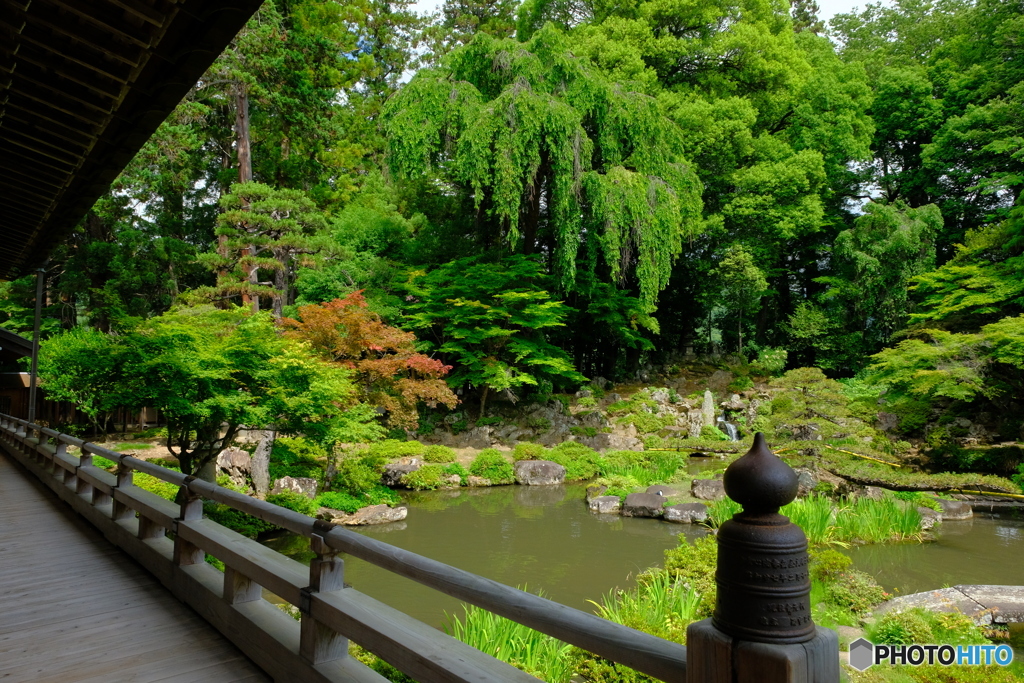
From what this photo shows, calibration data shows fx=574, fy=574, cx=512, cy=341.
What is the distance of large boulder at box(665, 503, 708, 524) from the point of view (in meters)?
8.64

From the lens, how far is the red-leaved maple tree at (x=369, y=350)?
11148 millimetres

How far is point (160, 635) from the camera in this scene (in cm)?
261

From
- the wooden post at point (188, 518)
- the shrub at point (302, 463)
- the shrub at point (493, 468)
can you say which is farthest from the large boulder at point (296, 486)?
the wooden post at point (188, 518)

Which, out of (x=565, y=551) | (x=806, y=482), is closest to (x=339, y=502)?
(x=565, y=551)

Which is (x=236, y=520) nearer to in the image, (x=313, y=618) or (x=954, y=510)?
(x=313, y=618)

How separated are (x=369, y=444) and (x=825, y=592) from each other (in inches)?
355

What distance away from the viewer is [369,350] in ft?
39.5

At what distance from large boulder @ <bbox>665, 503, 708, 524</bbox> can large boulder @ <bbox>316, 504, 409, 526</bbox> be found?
163 inches

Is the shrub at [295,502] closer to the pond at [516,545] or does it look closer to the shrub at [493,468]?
the pond at [516,545]

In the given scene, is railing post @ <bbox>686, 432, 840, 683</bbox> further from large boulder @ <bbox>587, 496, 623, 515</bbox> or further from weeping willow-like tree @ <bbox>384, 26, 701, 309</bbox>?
weeping willow-like tree @ <bbox>384, 26, 701, 309</bbox>

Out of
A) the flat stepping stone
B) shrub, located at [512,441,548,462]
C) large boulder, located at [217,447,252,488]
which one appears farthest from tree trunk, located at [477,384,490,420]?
the flat stepping stone

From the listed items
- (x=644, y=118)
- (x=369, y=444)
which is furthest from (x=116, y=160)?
(x=644, y=118)

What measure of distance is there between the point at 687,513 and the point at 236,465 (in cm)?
699

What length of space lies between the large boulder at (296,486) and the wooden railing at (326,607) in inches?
216
